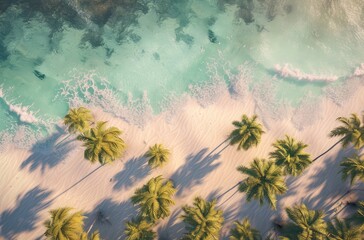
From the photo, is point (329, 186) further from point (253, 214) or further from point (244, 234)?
point (244, 234)

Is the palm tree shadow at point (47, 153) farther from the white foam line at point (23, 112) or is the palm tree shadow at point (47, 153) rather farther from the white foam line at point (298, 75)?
the white foam line at point (298, 75)

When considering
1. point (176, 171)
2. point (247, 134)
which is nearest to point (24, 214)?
point (176, 171)

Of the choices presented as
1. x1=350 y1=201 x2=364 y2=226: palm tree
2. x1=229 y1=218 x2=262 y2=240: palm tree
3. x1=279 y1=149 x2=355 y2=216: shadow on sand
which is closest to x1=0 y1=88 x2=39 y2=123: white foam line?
x1=229 y1=218 x2=262 y2=240: palm tree

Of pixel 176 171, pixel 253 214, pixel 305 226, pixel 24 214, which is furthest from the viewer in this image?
pixel 176 171

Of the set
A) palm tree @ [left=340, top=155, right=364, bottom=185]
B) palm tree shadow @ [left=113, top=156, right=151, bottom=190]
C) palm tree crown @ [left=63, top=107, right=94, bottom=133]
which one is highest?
palm tree @ [left=340, top=155, right=364, bottom=185]

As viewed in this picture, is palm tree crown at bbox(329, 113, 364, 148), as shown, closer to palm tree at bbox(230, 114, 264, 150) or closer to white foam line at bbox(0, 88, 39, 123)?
palm tree at bbox(230, 114, 264, 150)
